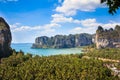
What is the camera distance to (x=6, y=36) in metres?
117

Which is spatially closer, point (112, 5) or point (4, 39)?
point (112, 5)

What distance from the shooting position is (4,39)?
11456 cm

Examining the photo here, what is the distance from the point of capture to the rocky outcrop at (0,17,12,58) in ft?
361

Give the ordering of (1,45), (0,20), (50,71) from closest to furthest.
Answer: (50,71)
(1,45)
(0,20)

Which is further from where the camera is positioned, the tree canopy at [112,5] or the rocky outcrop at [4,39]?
the rocky outcrop at [4,39]

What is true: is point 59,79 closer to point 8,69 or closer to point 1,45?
point 8,69

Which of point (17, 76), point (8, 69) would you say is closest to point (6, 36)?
point (8, 69)

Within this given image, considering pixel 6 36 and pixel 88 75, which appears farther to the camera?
pixel 6 36

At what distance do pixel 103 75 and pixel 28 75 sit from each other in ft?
58.2

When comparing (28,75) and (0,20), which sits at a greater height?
(0,20)

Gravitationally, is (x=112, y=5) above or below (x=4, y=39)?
below

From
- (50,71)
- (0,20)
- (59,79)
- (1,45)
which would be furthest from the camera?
(0,20)

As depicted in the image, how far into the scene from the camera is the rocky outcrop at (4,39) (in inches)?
4332

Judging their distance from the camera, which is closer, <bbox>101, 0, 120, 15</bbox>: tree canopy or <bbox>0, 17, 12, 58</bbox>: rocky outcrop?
<bbox>101, 0, 120, 15</bbox>: tree canopy
